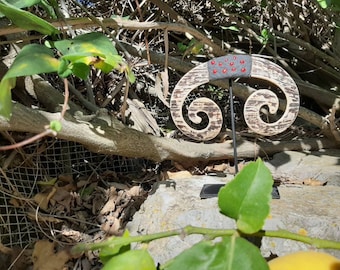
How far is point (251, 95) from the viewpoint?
1188mm

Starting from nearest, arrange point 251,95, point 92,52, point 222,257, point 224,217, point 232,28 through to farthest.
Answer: point 222,257 < point 92,52 < point 224,217 < point 251,95 < point 232,28

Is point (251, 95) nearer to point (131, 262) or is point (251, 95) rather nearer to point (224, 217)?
point (224, 217)

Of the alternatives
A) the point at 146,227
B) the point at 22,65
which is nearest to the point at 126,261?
the point at 22,65

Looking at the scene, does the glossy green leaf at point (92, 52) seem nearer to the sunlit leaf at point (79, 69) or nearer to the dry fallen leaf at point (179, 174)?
the sunlit leaf at point (79, 69)

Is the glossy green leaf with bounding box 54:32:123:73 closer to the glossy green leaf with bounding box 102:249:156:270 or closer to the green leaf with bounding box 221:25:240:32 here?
the glossy green leaf with bounding box 102:249:156:270

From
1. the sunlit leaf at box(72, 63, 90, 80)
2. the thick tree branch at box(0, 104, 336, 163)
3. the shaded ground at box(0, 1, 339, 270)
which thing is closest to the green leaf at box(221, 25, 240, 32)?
the shaded ground at box(0, 1, 339, 270)

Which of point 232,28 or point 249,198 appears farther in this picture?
point 232,28

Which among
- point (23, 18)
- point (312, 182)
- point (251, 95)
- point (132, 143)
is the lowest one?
point (312, 182)

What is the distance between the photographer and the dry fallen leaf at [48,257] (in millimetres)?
1264

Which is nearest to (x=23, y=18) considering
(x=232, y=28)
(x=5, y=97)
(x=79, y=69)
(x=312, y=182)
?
(x=79, y=69)

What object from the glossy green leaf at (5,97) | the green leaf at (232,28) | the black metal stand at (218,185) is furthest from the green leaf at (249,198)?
the green leaf at (232,28)

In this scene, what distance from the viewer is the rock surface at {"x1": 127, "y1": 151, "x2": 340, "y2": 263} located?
3.36ft

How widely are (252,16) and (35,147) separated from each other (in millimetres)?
1072

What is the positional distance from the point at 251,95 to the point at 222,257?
0.84 meters
